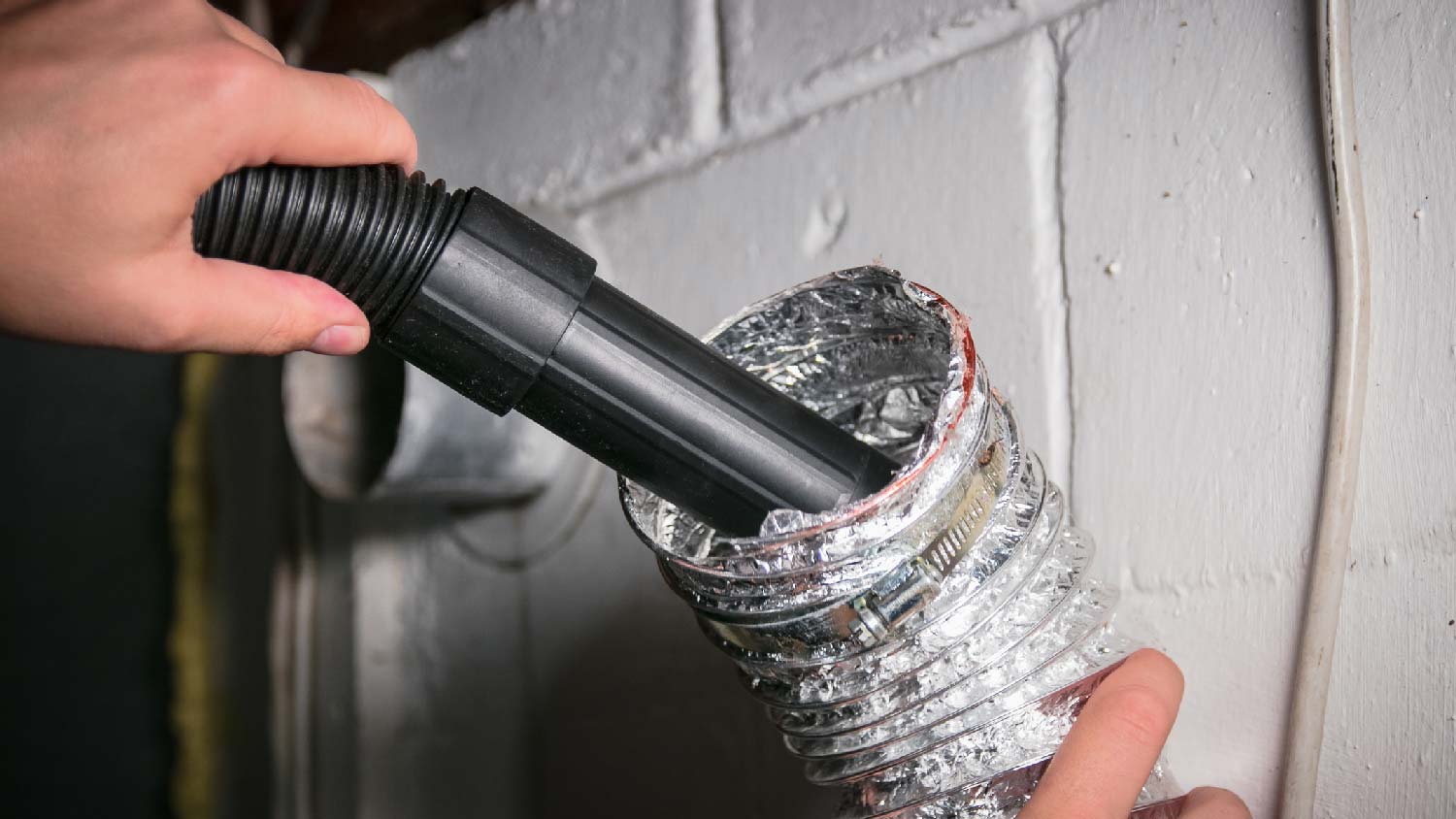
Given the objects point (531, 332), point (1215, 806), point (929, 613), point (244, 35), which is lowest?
point (1215, 806)

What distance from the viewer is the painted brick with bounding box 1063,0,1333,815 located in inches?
23.1

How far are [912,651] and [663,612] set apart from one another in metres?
0.44

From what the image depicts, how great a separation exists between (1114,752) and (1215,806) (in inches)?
3.4

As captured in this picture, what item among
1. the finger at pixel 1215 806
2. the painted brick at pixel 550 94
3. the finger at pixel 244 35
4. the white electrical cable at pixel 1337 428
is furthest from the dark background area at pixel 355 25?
the finger at pixel 1215 806

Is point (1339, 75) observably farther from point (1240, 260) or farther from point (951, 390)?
point (951, 390)

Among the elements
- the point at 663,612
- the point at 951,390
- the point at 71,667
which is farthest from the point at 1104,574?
the point at 71,667

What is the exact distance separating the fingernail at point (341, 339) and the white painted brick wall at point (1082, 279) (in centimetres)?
42

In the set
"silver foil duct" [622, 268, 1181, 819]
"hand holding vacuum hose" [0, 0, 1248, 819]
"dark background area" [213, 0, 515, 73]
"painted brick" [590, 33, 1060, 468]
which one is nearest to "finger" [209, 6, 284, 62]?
"hand holding vacuum hose" [0, 0, 1248, 819]

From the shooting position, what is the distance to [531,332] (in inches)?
17.6

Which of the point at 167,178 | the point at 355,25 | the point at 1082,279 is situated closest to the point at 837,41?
the point at 1082,279

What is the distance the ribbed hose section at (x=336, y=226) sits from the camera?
0.41 m

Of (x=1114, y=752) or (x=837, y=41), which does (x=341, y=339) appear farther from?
(x=837, y=41)

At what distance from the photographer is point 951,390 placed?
0.48 m

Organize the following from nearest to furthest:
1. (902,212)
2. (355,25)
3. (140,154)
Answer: (140,154) < (902,212) < (355,25)
